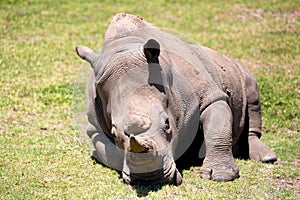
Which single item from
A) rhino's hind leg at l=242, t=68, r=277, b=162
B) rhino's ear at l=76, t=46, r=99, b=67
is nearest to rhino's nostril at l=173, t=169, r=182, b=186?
rhino's ear at l=76, t=46, r=99, b=67

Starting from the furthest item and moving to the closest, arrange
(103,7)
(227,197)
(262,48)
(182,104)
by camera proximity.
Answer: (103,7) < (262,48) < (182,104) < (227,197)

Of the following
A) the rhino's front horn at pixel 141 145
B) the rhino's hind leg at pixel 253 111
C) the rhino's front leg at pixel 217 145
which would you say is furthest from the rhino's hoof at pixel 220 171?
the rhino's hind leg at pixel 253 111

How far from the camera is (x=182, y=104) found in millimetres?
7121

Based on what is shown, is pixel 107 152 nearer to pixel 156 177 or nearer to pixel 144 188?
pixel 144 188

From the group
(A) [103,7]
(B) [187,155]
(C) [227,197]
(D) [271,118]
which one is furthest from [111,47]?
(A) [103,7]

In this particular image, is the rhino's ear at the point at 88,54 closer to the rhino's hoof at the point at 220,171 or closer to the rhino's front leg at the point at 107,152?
the rhino's front leg at the point at 107,152

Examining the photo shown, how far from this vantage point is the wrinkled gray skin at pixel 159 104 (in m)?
6.34

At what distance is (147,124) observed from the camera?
615 centimetres

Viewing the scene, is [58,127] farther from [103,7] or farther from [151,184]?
[103,7]

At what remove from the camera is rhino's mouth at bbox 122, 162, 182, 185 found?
6.51 metres

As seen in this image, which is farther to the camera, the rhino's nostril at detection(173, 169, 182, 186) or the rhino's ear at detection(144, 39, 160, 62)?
the rhino's nostril at detection(173, 169, 182, 186)

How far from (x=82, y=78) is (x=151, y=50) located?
454 cm

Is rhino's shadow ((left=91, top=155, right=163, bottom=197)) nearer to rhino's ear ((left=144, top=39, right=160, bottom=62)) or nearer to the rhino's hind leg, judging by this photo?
rhino's ear ((left=144, top=39, right=160, bottom=62))

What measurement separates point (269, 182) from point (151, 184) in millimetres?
1376
